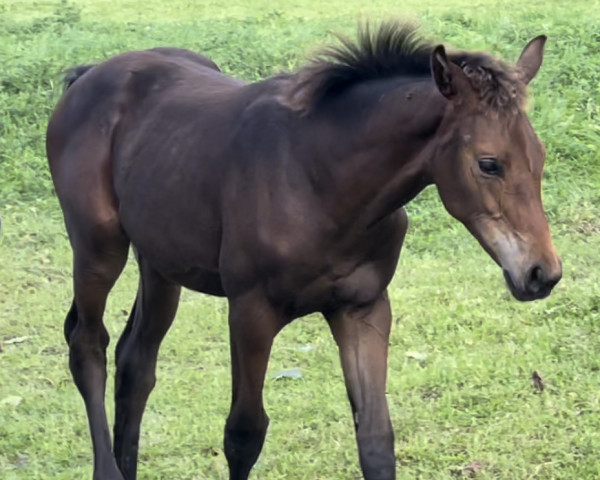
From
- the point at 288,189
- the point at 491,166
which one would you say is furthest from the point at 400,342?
the point at 491,166

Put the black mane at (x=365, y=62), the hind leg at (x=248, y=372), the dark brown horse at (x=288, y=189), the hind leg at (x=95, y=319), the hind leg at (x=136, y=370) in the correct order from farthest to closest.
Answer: the hind leg at (x=136, y=370) < the hind leg at (x=95, y=319) < the hind leg at (x=248, y=372) < the black mane at (x=365, y=62) < the dark brown horse at (x=288, y=189)

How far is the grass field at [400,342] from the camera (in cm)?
572

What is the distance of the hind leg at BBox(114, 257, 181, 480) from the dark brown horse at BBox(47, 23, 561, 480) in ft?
0.06

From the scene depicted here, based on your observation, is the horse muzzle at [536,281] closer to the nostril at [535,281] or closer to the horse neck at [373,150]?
the nostril at [535,281]

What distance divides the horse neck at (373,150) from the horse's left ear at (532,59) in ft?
1.05

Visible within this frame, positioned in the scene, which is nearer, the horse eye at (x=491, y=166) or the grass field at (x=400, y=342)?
the horse eye at (x=491, y=166)

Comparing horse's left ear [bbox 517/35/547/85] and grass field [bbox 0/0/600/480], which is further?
grass field [bbox 0/0/600/480]


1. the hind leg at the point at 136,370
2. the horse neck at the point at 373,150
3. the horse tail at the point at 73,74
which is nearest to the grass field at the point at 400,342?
the hind leg at the point at 136,370

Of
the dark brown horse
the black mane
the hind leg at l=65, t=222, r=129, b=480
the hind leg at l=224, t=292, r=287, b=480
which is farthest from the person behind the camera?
the hind leg at l=65, t=222, r=129, b=480

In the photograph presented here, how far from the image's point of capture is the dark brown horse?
12.9 ft

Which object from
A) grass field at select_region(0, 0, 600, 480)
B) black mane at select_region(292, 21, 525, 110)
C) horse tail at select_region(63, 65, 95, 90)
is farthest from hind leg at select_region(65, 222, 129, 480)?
black mane at select_region(292, 21, 525, 110)

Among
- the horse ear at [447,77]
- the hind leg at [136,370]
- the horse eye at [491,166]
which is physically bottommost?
the hind leg at [136,370]

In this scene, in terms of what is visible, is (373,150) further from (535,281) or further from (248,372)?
(248,372)

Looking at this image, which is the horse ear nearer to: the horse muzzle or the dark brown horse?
the dark brown horse
